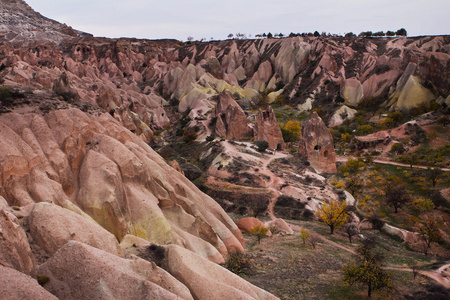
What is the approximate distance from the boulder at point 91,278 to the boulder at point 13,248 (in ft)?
2.43

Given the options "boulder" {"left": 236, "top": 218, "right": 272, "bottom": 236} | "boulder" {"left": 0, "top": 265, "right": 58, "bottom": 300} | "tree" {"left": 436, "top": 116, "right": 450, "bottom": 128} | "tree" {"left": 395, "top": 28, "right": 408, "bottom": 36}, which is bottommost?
"boulder" {"left": 236, "top": 218, "right": 272, "bottom": 236}

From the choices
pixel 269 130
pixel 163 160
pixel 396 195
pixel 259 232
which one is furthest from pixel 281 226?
pixel 269 130

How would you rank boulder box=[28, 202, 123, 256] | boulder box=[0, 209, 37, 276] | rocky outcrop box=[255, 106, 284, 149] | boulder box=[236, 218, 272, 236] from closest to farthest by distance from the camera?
boulder box=[0, 209, 37, 276] < boulder box=[28, 202, 123, 256] < boulder box=[236, 218, 272, 236] < rocky outcrop box=[255, 106, 284, 149]

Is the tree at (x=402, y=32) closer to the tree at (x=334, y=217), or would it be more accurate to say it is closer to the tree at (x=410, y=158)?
the tree at (x=410, y=158)

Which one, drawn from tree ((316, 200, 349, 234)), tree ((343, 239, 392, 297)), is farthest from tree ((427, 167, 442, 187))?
tree ((343, 239, 392, 297))

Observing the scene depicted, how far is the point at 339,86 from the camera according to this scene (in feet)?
327

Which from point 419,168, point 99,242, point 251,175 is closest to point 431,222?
point 419,168

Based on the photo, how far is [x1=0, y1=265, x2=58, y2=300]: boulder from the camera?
32.0 ft

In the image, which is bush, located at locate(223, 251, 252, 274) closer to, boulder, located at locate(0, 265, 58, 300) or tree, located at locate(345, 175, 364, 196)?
boulder, located at locate(0, 265, 58, 300)

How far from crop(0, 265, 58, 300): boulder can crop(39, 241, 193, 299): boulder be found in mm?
1338

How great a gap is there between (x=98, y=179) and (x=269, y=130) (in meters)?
48.6

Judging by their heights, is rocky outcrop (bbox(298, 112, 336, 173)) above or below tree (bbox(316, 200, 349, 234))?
above

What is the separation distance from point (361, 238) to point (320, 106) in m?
66.3

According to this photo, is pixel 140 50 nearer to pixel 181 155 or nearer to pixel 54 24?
pixel 54 24
